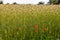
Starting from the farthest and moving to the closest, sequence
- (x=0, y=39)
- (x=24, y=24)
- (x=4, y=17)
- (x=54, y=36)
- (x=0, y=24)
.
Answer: (x=4, y=17), (x=0, y=24), (x=24, y=24), (x=54, y=36), (x=0, y=39)

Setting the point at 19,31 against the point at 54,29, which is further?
the point at 54,29

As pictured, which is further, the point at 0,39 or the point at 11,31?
the point at 11,31

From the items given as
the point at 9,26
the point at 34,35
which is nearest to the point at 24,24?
the point at 9,26

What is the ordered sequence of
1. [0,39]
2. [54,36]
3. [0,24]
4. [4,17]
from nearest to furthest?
[0,39], [54,36], [0,24], [4,17]

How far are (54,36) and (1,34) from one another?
1067 millimetres

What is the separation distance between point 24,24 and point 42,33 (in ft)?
2.06

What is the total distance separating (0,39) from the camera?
4301 mm

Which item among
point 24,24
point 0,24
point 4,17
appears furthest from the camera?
point 4,17

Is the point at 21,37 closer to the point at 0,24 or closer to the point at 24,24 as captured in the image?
the point at 24,24

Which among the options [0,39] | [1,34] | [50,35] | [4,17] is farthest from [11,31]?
[4,17]

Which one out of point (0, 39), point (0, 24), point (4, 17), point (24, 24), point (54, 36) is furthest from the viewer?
point (4, 17)

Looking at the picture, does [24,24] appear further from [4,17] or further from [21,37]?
[4,17]

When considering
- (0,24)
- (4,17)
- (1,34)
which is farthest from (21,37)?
(4,17)

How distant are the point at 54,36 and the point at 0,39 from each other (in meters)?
1.06
